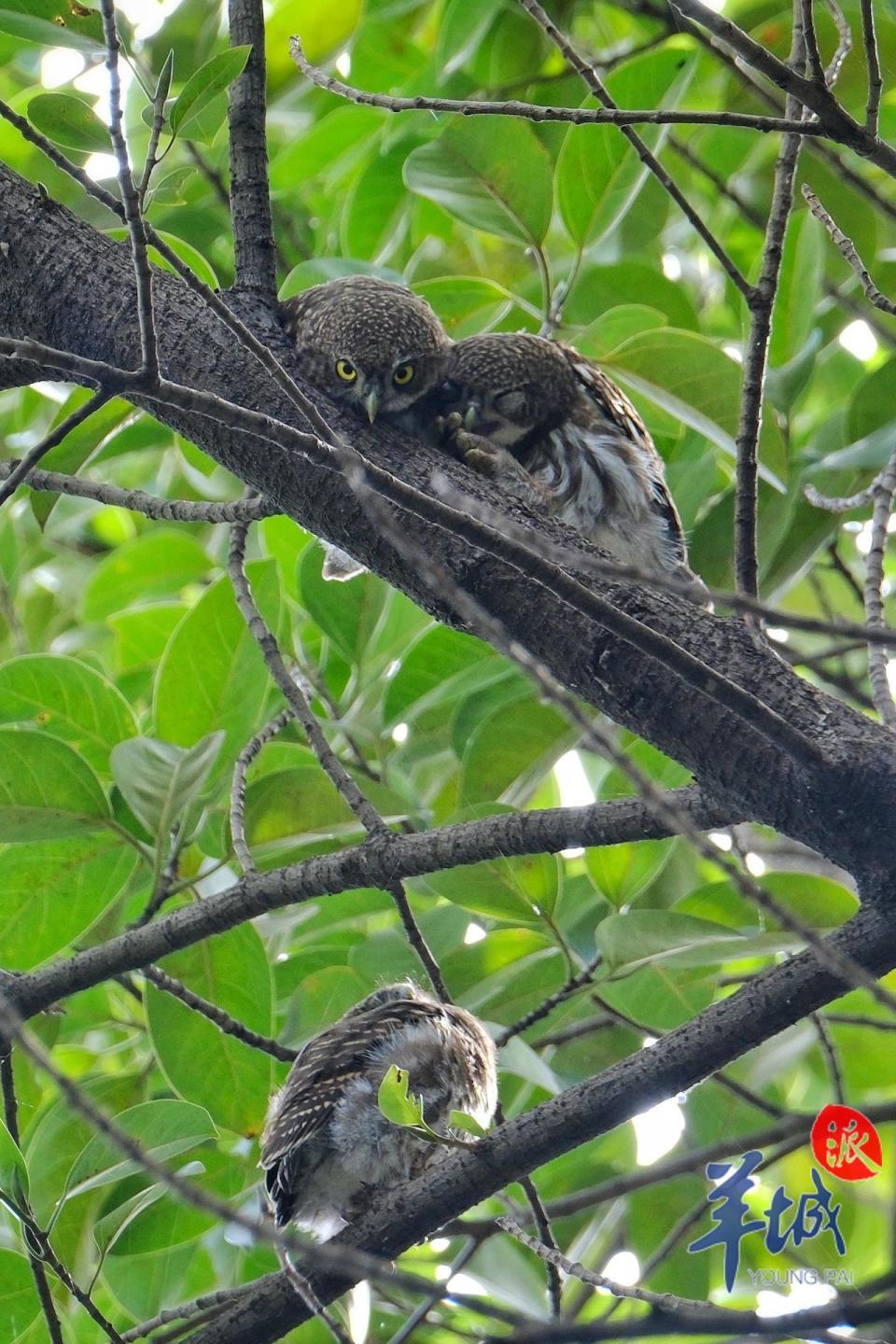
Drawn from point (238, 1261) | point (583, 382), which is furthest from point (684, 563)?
point (238, 1261)

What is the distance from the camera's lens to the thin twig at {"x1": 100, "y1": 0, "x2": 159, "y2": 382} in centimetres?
152

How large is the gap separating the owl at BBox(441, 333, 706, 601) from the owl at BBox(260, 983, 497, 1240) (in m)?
1.16

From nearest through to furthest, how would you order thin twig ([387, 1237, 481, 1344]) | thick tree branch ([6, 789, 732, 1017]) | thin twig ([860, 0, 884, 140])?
thin twig ([387, 1237, 481, 1344]) → thin twig ([860, 0, 884, 140]) → thick tree branch ([6, 789, 732, 1017])

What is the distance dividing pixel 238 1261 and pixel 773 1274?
3.93ft

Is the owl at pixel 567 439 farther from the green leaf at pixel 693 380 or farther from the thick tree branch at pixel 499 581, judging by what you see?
the thick tree branch at pixel 499 581

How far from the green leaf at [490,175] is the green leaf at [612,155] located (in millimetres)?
94

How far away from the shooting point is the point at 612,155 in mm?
3018

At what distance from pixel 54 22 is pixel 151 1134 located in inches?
79.5

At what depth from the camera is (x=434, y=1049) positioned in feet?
9.16

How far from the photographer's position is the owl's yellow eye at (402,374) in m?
3.19

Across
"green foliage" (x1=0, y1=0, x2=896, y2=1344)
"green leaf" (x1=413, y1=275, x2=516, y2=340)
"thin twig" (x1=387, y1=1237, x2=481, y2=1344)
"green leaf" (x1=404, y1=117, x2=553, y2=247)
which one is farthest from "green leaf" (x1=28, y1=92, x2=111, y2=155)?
"thin twig" (x1=387, y1=1237, x2=481, y2=1344)

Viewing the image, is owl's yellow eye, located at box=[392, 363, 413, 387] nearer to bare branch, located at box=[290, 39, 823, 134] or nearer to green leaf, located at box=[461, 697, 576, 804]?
green leaf, located at box=[461, 697, 576, 804]

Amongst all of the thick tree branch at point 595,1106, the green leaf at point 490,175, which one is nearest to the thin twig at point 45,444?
the thick tree branch at point 595,1106

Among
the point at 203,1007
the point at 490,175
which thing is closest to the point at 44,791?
the point at 203,1007
